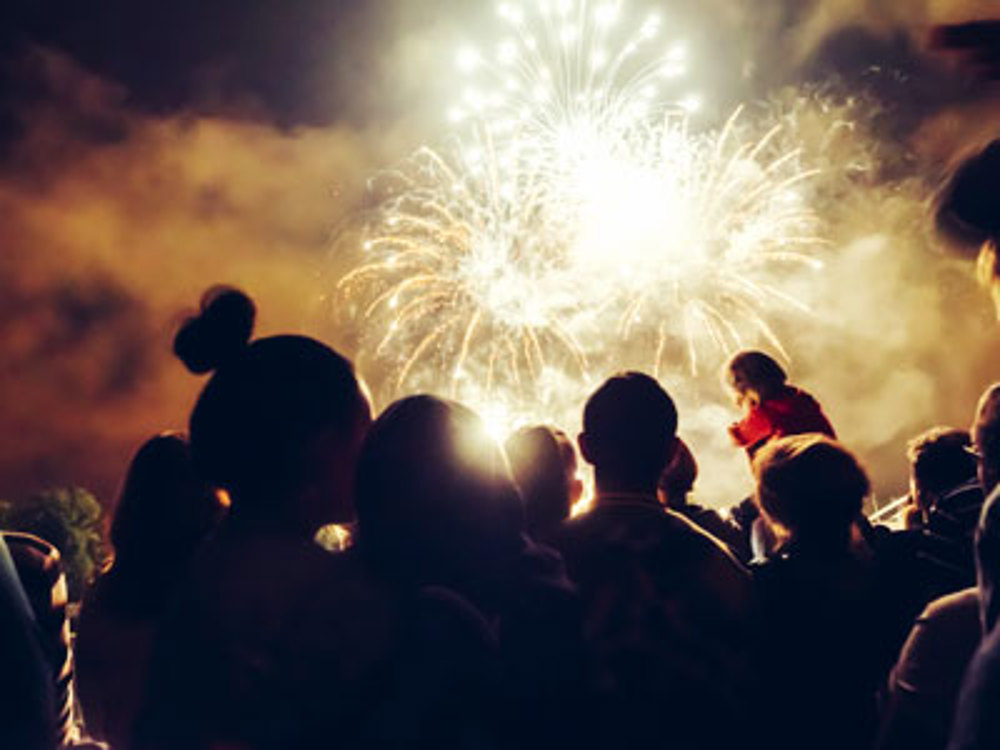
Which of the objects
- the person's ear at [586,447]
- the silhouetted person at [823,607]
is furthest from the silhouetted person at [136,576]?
the silhouetted person at [823,607]

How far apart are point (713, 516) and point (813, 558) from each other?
170 centimetres

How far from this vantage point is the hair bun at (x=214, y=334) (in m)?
2.44

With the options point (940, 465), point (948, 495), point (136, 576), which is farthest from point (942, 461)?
point (136, 576)

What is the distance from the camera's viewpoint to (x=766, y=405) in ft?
20.7

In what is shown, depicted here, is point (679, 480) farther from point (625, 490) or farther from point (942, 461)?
point (625, 490)

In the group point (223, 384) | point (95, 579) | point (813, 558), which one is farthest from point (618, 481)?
point (95, 579)

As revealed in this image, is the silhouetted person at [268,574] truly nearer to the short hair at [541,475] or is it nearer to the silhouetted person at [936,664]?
the short hair at [541,475]

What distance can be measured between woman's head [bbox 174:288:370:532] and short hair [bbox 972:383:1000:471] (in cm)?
220

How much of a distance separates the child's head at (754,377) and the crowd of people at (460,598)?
2750 millimetres

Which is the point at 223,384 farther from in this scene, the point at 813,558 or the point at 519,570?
the point at 813,558

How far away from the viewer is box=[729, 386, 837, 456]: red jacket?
608 cm

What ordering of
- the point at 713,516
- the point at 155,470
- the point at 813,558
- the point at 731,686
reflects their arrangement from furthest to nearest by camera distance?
1. the point at 713,516
2. the point at 155,470
3. the point at 813,558
4. the point at 731,686

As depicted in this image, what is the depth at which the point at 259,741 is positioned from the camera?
186 centimetres

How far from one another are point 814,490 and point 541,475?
125cm
